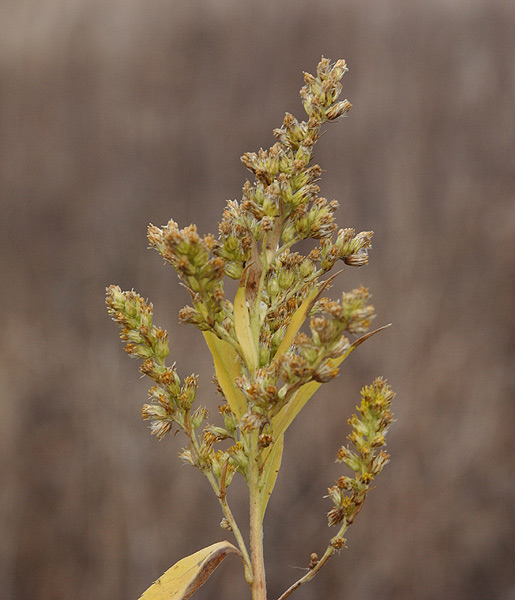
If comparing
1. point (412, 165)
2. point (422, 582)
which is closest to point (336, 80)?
point (412, 165)

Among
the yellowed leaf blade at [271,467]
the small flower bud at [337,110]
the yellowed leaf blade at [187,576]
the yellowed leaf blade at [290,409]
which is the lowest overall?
the yellowed leaf blade at [187,576]

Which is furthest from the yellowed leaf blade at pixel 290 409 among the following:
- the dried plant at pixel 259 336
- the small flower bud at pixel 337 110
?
the small flower bud at pixel 337 110

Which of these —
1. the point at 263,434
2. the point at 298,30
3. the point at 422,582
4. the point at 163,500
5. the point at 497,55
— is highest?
the point at 298,30

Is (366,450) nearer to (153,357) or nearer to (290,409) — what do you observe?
(290,409)

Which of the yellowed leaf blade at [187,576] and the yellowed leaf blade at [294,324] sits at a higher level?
the yellowed leaf blade at [294,324]

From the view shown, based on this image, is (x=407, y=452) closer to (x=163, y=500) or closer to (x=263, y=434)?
(x=163, y=500)

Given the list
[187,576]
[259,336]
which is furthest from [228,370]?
[187,576]

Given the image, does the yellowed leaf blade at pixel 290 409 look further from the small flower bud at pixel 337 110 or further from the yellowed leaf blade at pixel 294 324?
the small flower bud at pixel 337 110
